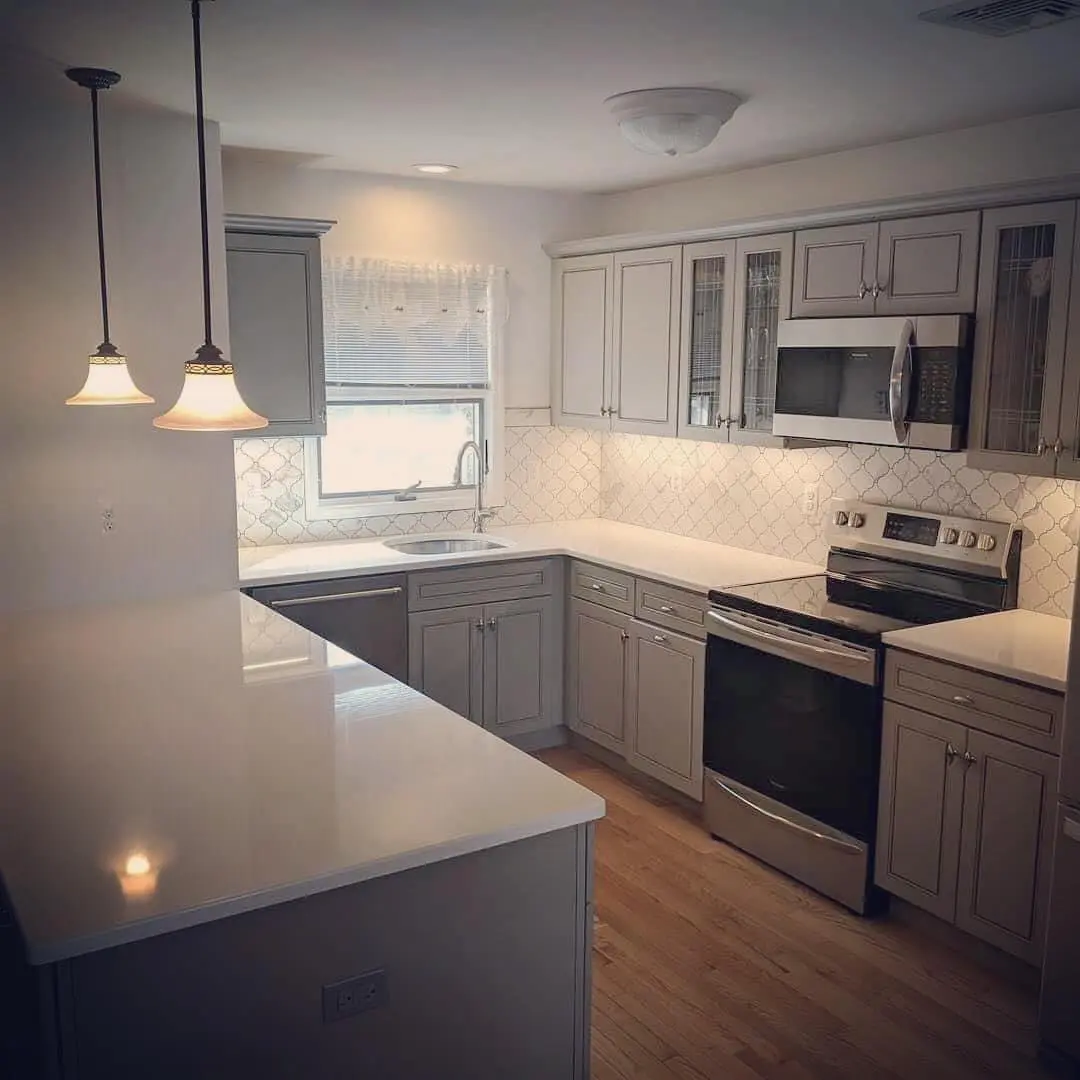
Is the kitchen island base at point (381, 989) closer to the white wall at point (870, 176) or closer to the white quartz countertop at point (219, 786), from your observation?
the white quartz countertop at point (219, 786)

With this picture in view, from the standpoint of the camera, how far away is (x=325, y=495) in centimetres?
472

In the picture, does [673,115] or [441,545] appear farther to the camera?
[441,545]

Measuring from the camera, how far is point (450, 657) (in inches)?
175

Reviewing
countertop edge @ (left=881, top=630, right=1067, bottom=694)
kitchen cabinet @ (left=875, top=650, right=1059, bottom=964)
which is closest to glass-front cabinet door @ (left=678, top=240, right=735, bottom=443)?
countertop edge @ (left=881, top=630, right=1067, bottom=694)

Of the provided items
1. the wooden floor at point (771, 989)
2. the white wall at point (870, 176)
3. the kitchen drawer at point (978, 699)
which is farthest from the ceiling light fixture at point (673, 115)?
the wooden floor at point (771, 989)

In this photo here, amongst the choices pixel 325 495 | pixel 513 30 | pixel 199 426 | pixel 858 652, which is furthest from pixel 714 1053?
pixel 325 495

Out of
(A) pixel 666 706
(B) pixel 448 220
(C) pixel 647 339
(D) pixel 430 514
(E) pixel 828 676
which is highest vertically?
(B) pixel 448 220

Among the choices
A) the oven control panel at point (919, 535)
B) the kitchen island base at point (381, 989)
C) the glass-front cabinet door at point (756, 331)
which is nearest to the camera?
the kitchen island base at point (381, 989)

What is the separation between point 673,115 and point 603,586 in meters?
1.95

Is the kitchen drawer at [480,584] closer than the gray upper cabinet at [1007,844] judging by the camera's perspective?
No

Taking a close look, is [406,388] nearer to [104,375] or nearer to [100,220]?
[100,220]

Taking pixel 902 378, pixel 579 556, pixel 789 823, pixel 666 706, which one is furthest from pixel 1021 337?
pixel 579 556

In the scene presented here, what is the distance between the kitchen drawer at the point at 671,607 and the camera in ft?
13.1

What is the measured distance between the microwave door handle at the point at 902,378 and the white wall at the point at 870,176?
1.41ft
